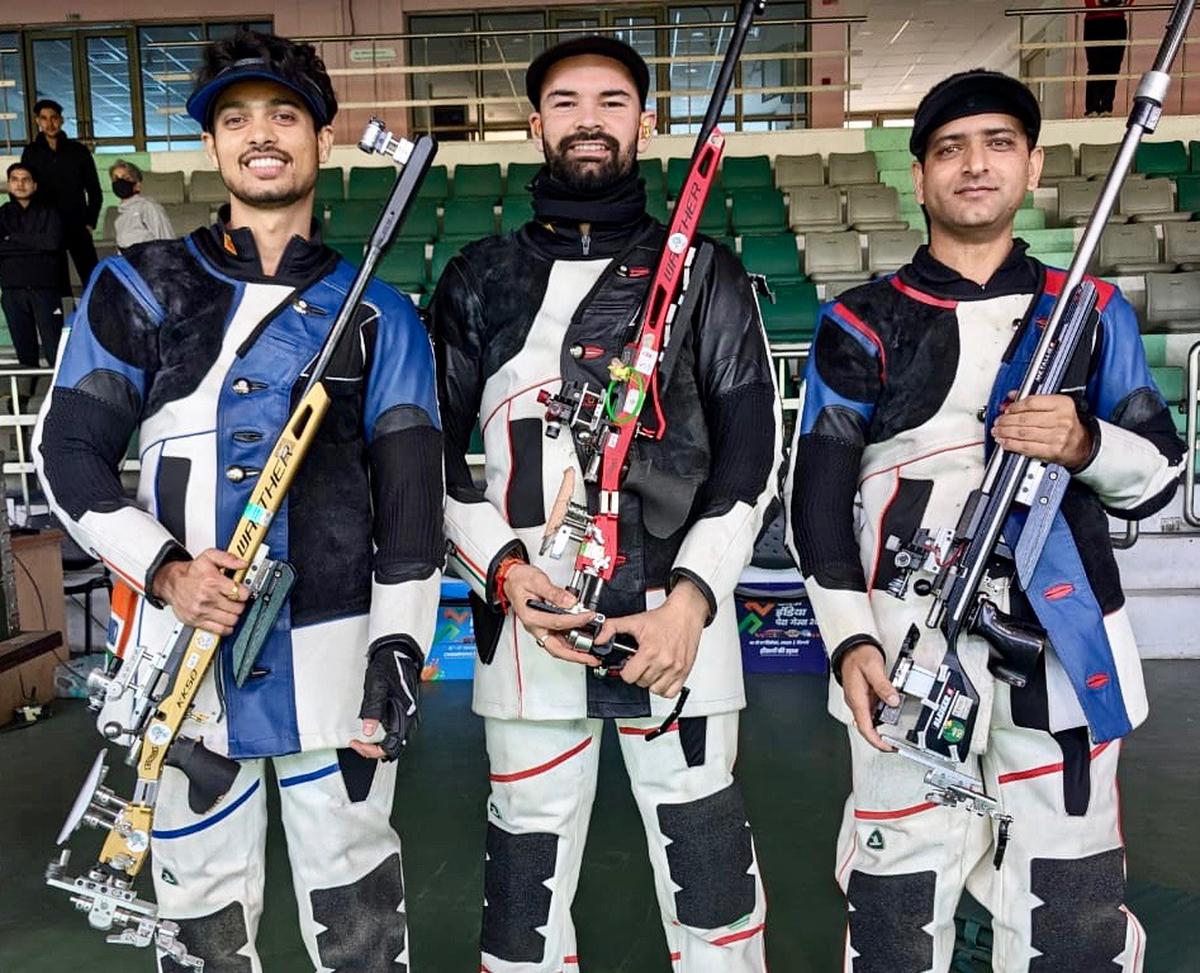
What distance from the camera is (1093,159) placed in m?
8.30

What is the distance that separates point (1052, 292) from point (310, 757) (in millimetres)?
1351

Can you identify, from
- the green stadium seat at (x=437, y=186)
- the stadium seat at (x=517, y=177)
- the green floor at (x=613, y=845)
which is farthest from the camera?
the stadium seat at (x=517, y=177)

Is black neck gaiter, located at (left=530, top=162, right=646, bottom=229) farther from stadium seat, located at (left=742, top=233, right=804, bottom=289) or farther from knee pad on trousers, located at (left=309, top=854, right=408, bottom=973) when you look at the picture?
stadium seat, located at (left=742, top=233, right=804, bottom=289)

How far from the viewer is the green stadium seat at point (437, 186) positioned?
848cm

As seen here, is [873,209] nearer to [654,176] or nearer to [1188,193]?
[654,176]

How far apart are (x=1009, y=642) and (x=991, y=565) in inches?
4.9

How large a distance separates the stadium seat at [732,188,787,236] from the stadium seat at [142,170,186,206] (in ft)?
14.5

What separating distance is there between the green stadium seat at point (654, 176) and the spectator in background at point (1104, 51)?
12.0ft

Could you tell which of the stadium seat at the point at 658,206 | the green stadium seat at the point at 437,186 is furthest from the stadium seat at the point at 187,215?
the stadium seat at the point at 658,206

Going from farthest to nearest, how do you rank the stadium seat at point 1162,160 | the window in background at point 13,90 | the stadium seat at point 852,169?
the window in background at point 13,90, the stadium seat at point 852,169, the stadium seat at point 1162,160

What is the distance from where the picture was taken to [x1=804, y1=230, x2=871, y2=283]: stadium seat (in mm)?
7059

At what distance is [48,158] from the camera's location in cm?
692

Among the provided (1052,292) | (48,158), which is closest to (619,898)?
(1052,292)

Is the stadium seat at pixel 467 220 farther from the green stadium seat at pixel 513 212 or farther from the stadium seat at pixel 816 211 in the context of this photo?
the stadium seat at pixel 816 211
